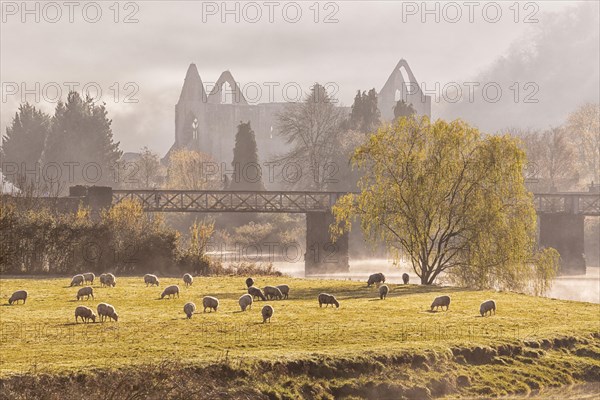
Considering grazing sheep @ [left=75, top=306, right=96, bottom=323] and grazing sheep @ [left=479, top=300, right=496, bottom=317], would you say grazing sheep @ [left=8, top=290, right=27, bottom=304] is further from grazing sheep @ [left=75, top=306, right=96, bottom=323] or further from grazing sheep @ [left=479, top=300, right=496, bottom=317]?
grazing sheep @ [left=479, top=300, right=496, bottom=317]

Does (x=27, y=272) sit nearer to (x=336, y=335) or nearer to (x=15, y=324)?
(x=15, y=324)

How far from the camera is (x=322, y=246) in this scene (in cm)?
7806

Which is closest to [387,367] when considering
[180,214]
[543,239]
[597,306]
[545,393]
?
[545,393]

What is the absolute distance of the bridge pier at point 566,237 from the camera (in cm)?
8425

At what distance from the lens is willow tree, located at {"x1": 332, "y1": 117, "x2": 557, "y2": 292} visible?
165ft

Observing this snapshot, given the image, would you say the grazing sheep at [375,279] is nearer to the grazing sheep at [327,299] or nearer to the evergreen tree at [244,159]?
the grazing sheep at [327,299]

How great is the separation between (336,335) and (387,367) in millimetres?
3061

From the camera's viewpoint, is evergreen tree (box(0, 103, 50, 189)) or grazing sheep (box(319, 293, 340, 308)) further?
evergreen tree (box(0, 103, 50, 189))

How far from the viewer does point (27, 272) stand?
5531 centimetres

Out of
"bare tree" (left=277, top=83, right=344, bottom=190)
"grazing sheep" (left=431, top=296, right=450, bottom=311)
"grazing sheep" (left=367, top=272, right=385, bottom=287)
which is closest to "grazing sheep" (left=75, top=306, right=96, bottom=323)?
"grazing sheep" (left=431, top=296, right=450, bottom=311)

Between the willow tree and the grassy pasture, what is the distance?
5122 millimetres

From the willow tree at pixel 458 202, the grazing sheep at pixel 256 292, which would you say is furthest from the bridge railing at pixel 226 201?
the grazing sheep at pixel 256 292

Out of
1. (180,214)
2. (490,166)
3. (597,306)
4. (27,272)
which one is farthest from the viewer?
(180,214)

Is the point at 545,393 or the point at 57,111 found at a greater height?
the point at 57,111
